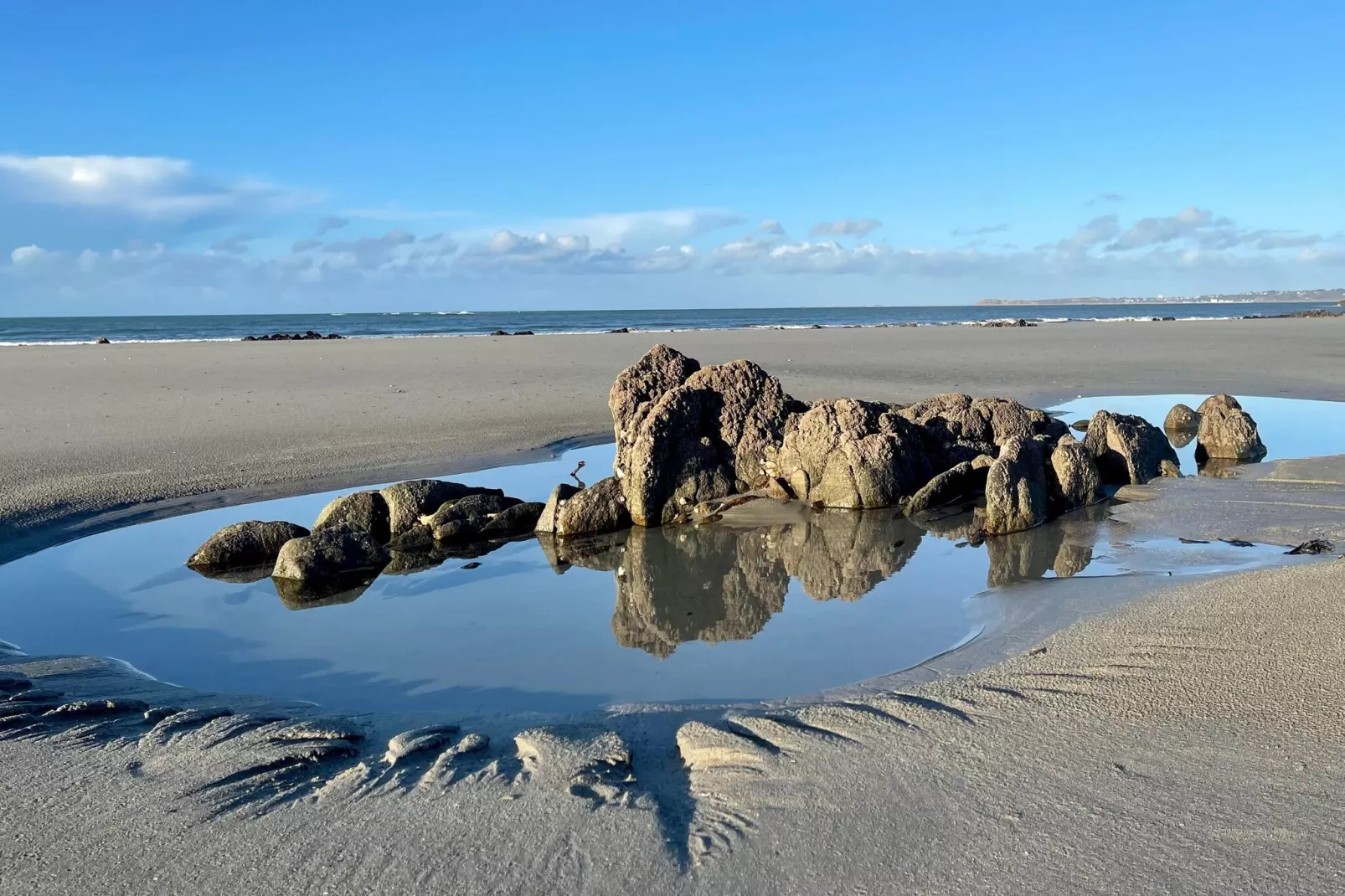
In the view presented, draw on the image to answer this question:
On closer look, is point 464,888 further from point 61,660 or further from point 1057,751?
point 61,660

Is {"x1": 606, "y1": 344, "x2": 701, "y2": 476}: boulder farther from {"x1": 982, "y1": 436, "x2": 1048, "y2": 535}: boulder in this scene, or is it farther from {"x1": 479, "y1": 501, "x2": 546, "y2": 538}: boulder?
{"x1": 982, "y1": 436, "x2": 1048, "y2": 535}: boulder

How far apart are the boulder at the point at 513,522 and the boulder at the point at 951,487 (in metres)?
2.93

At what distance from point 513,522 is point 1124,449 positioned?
207 inches

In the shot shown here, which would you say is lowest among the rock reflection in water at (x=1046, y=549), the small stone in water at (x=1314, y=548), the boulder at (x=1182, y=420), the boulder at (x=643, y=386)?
the rock reflection in water at (x=1046, y=549)

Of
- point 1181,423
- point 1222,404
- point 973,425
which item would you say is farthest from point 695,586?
point 1181,423

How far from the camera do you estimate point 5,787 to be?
9.86 feet

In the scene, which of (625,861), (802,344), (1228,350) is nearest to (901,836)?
(625,861)

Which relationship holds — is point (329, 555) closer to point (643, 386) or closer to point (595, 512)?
point (595, 512)

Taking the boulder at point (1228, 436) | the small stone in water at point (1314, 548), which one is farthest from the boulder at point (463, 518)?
the boulder at point (1228, 436)

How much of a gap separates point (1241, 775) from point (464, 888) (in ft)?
7.44

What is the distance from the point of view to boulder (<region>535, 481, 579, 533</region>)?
717 centimetres

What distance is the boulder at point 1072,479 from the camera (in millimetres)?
7398

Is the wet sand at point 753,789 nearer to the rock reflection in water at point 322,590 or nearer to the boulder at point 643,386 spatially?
the rock reflection in water at point 322,590

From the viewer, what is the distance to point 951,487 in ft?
25.7
